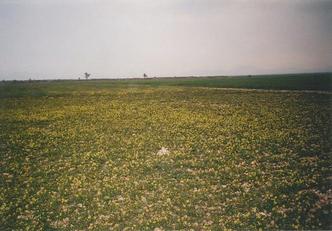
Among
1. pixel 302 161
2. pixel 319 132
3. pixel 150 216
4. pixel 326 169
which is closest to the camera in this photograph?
pixel 150 216

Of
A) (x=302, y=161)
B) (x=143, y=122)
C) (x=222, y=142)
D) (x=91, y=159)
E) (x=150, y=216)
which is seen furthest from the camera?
(x=143, y=122)

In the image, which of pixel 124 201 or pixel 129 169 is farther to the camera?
pixel 129 169

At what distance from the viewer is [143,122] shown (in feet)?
92.8

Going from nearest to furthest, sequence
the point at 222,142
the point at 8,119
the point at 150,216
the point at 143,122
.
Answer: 1. the point at 150,216
2. the point at 222,142
3. the point at 143,122
4. the point at 8,119

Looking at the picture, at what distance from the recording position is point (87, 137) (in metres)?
22.6

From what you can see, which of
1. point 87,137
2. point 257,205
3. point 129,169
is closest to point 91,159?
point 129,169

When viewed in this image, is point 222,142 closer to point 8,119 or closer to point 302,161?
point 302,161

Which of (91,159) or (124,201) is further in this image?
(91,159)

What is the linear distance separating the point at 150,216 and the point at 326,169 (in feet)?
28.4

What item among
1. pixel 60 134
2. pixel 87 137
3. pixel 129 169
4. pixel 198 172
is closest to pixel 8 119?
pixel 60 134

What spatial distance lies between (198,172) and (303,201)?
15.8ft

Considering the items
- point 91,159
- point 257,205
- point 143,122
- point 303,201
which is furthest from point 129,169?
point 143,122

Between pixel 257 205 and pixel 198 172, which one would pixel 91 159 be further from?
pixel 257 205

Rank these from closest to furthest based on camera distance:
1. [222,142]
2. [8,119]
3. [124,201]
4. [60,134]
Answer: [124,201] → [222,142] → [60,134] → [8,119]
